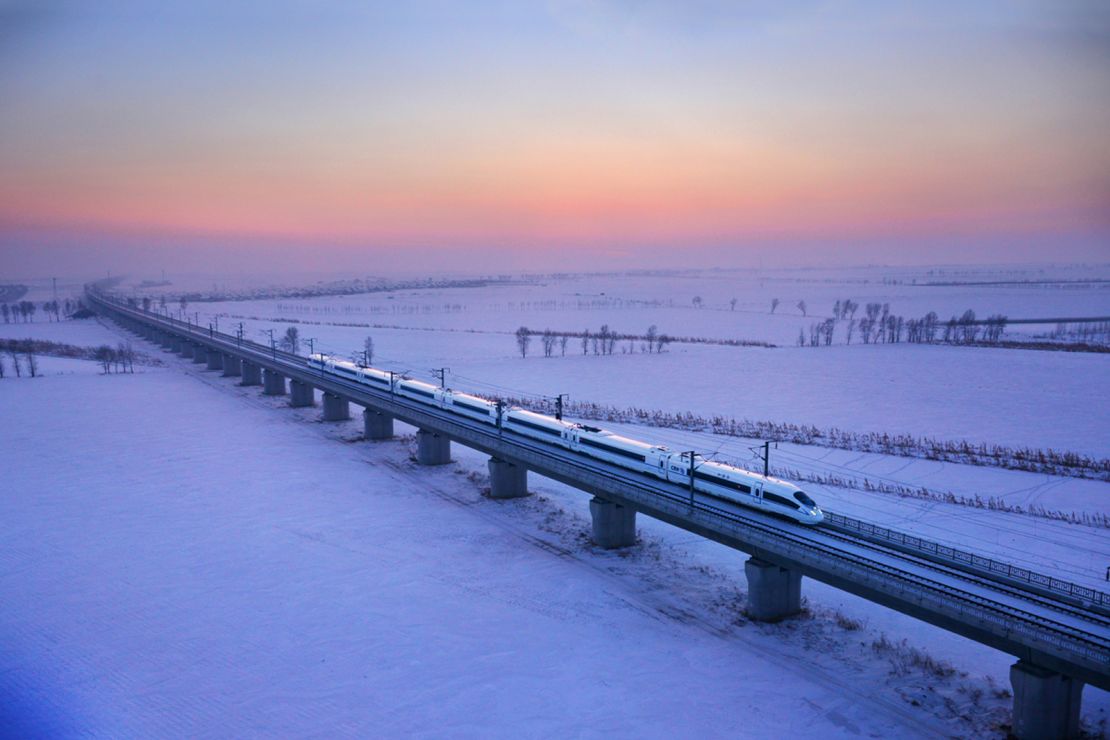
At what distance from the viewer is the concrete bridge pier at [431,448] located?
184 ft

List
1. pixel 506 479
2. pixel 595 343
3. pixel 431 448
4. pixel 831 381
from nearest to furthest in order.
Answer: pixel 506 479 → pixel 431 448 → pixel 831 381 → pixel 595 343

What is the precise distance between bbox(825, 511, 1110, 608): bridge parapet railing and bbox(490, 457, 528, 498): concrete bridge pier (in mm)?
21689

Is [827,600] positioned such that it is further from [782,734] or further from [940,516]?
[940,516]

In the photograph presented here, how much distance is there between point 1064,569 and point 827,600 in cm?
1247

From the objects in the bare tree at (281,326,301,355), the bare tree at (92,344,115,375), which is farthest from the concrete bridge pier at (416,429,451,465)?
the bare tree at (281,326,301,355)

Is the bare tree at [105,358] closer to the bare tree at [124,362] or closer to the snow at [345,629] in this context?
the bare tree at [124,362]

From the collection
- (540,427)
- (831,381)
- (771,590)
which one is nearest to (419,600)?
(771,590)

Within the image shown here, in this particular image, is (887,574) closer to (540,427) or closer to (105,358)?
(540,427)

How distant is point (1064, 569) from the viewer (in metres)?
35.0

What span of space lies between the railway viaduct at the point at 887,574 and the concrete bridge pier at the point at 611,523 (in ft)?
0.22

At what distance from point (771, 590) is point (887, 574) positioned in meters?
6.38

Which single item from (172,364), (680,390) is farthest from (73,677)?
(172,364)

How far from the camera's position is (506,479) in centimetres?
4800

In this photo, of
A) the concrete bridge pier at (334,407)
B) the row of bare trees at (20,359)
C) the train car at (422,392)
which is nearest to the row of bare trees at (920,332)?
the train car at (422,392)
